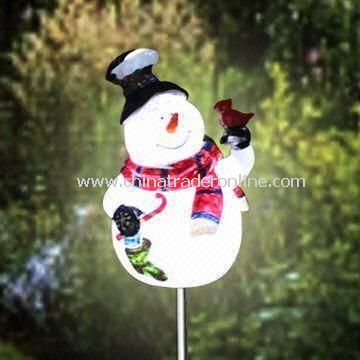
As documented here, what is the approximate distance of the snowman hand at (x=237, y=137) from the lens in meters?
1.05

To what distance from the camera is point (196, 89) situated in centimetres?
171

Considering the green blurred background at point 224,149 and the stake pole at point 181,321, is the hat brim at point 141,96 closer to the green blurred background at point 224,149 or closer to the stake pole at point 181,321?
the stake pole at point 181,321

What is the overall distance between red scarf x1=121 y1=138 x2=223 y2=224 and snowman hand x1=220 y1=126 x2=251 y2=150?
54mm

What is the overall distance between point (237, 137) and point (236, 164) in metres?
0.04

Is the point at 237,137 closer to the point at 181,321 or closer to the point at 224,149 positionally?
the point at 181,321

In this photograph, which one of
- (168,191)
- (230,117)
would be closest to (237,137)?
(230,117)

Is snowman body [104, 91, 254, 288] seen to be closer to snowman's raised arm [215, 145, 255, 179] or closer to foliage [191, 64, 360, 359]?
snowman's raised arm [215, 145, 255, 179]

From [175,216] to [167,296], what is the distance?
794 millimetres

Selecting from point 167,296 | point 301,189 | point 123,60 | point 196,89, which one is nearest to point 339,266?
point 301,189

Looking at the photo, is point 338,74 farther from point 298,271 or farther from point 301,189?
point 298,271

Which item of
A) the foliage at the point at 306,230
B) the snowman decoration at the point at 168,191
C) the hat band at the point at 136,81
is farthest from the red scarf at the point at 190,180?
the foliage at the point at 306,230

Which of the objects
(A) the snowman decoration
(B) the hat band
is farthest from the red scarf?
(B) the hat band

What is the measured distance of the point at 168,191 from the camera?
101 cm

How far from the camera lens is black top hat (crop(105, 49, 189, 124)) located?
1.03 m
